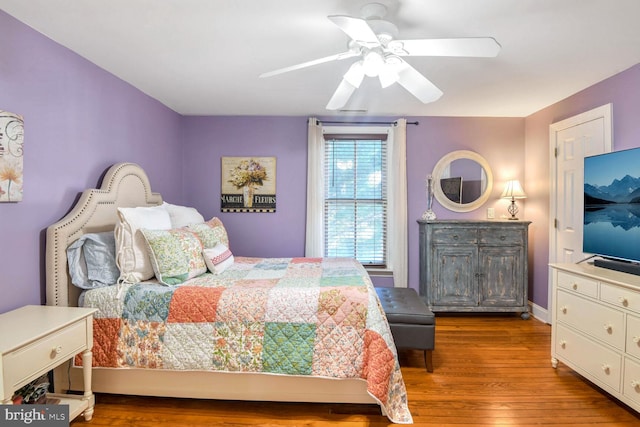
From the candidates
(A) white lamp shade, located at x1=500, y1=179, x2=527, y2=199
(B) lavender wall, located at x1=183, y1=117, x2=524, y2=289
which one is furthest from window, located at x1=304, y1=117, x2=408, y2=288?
(A) white lamp shade, located at x1=500, y1=179, x2=527, y2=199

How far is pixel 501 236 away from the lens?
3516 millimetres

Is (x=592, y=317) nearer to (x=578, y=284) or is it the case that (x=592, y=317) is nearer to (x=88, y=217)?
(x=578, y=284)

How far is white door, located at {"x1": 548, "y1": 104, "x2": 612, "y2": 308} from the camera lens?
2.82 m

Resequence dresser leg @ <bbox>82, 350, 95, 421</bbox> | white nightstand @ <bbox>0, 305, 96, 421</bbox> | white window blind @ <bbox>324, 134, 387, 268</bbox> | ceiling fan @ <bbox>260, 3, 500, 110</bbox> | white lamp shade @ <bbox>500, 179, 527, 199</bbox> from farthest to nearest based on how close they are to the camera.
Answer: white window blind @ <bbox>324, 134, 387, 268</bbox>, white lamp shade @ <bbox>500, 179, 527, 199</bbox>, dresser leg @ <bbox>82, 350, 95, 421</bbox>, ceiling fan @ <bbox>260, 3, 500, 110</bbox>, white nightstand @ <bbox>0, 305, 96, 421</bbox>

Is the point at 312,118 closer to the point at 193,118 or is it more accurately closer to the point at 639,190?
the point at 193,118

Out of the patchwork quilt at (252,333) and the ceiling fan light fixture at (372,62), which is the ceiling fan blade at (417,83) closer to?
the ceiling fan light fixture at (372,62)

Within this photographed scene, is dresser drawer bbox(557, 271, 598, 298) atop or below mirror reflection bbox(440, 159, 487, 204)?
below

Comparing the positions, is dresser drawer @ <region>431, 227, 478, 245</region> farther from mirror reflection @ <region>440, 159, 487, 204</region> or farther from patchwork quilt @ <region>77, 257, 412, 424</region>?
patchwork quilt @ <region>77, 257, 412, 424</region>

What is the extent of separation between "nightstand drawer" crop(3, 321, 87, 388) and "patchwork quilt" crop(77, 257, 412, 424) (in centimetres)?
24

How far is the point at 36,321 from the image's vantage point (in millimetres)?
1659

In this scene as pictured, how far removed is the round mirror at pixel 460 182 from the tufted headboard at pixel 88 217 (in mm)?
3191

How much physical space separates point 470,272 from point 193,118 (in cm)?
Result: 366

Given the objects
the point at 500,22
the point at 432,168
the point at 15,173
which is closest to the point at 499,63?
the point at 500,22

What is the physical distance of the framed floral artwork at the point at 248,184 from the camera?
3914 mm
